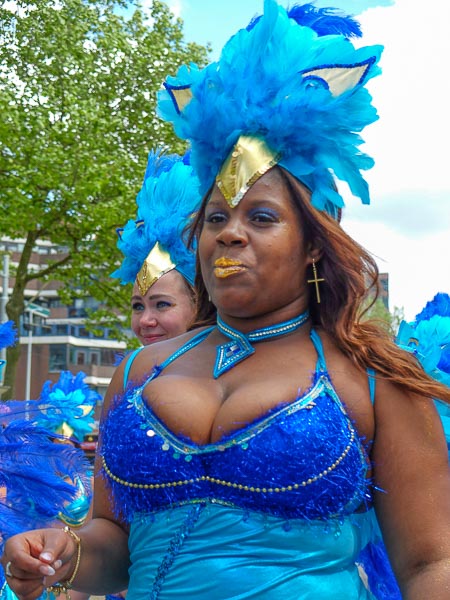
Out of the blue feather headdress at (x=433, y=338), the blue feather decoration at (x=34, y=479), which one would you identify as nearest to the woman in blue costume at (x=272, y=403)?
the blue feather decoration at (x=34, y=479)

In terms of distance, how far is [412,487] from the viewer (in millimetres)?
1842

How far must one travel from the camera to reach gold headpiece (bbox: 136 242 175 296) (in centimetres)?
412

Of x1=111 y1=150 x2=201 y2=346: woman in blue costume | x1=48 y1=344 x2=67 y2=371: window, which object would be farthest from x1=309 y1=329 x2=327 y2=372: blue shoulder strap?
x1=48 y1=344 x2=67 y2=371: window

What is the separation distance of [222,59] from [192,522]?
1.18 m

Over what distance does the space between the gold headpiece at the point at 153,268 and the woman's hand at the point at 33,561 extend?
7.66 feet

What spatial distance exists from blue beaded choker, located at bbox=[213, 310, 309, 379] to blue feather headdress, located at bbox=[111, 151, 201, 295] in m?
2.02

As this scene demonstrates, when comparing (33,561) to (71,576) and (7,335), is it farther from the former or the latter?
(7,335)

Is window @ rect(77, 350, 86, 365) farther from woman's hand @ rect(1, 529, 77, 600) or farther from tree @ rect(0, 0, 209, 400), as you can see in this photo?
woman's hand @ rect(1, 529, 77, 600)

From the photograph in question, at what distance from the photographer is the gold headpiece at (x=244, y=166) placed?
6.77 ft

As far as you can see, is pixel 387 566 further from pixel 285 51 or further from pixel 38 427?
pixel 285 51

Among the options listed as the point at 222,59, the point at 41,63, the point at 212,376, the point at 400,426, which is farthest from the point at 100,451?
the point at 41,63

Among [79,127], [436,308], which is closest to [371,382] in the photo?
[436,308]

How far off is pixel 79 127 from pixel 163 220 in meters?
10.9

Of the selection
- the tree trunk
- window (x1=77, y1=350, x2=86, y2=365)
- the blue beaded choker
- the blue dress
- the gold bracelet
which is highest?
the blue beaded choker
